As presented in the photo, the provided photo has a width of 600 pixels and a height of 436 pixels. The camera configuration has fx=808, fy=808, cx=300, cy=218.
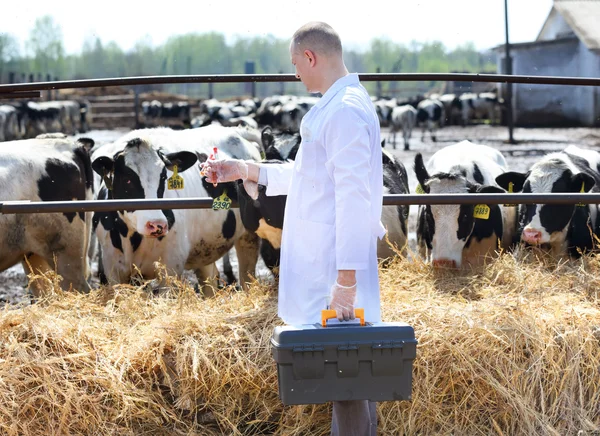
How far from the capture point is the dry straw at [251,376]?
12.1 feet

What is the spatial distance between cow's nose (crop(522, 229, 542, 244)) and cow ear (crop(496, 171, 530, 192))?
54 cm

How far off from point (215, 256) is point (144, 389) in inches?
146

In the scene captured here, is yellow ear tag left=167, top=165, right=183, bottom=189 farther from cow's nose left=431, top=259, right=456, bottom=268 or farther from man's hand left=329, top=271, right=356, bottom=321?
man's hand left=329, top=271, right=356, bottom=321

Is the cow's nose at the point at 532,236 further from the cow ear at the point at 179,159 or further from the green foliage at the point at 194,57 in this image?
the green foliage at the point at 194,57

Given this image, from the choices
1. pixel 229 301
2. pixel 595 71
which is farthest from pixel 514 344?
pixel 595 71

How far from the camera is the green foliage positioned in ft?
109

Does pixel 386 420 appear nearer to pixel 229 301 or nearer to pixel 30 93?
pixel 229 301

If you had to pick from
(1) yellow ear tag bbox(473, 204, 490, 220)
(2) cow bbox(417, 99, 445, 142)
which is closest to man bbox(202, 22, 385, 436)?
(1) yellow ear tag bbox(473, 204, 490, 220)

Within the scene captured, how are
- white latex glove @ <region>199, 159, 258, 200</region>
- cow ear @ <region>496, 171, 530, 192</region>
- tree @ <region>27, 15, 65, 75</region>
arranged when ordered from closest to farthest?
white latex glove @ <region>199, 159, 258, 200</region>, cow ear @ <region>496, 171, 530, 192</region>, tree @ <region>27, 15, 65, 75</region>

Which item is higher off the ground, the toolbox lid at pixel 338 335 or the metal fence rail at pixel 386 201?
the metal fence rail at pixel 386 201

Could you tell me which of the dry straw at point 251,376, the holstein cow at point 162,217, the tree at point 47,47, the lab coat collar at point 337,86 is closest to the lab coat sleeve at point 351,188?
the lab coat collar at point 337,86

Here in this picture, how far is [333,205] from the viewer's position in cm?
304

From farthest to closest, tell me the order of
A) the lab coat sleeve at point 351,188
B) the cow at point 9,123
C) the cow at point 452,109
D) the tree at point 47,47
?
the cow at point 452,109, the tree at point 47,47, the cow at point 9,123, the lab coat sleeve at point 351,188

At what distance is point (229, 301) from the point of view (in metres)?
4.39
